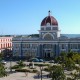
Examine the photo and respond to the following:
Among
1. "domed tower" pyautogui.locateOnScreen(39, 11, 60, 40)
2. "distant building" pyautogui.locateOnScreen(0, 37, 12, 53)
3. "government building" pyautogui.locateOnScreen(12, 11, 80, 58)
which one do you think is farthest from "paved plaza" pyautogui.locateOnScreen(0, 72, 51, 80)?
"distant building" pyautogui.locateOnScreen(0, 37, 12, 53)

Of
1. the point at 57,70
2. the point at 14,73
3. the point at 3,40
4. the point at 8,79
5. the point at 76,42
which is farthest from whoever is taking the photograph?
the point at 3,40

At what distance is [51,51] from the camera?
244ft

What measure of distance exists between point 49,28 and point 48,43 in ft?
12.2

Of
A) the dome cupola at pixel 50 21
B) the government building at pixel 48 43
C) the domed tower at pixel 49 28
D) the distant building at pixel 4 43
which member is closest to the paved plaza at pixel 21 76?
the government building at pixel 48 43

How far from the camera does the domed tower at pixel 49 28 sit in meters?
73.6

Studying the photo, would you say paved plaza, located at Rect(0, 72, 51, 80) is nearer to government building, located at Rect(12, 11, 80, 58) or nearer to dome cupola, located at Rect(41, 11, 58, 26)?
government building, located at Rect(12, 11, 80, 58)

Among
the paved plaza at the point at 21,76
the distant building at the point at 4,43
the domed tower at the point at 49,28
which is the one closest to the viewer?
the paved plaza at the point at 21,76

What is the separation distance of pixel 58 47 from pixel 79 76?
123 ft

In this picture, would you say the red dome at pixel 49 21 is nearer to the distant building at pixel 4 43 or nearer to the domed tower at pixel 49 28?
the domed tower at pixel 49 28

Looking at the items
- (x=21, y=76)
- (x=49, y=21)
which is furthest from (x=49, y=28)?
(x=21, y=76)

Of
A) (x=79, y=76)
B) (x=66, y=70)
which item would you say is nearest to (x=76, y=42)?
(x=66, y=70)

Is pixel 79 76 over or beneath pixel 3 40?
beneath

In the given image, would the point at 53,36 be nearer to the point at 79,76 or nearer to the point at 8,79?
the point at 8,79

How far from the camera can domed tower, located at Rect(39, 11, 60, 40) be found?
7356 centimetres
